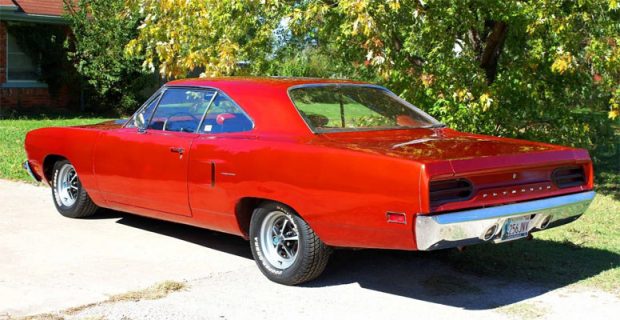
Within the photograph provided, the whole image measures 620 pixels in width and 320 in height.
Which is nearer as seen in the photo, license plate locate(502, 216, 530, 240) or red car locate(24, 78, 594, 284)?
red car locate(24, 78, 594, 284)

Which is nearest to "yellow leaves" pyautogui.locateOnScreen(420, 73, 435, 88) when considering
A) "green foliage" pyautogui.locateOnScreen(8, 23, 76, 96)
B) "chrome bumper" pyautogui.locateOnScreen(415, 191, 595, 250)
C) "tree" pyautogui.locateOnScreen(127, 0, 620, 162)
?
"tree" pyautogui.locateOnScreen(127, 0, 620, 162)

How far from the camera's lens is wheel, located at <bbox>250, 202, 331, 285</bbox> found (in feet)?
18.0

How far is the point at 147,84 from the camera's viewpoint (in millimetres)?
21297

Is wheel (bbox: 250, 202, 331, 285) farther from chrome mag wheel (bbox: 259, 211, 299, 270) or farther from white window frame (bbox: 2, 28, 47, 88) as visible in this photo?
white window frame (bbox: 2, 28, 47, 88)

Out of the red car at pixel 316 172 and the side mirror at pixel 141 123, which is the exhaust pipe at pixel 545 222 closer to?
the red car at pixel 316 172

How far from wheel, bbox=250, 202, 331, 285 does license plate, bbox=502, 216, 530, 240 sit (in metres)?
1.19

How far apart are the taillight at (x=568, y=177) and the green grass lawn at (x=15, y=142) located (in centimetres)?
714

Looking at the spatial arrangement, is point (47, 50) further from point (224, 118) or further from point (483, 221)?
point (483, 221)

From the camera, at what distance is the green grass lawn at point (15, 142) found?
10.8 metres

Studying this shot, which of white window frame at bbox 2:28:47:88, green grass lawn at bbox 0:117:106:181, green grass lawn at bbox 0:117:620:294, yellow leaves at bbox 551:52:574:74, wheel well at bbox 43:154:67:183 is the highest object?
yellow leaves at bbox 551:52:574:74

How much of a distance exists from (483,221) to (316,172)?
3.63 ft

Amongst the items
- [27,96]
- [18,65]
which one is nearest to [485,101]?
[27,96]

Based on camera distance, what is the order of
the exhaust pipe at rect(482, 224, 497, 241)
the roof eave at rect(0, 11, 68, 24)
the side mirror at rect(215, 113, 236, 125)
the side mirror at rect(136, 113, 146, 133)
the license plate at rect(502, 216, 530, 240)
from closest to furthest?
the exhaust pipe at rect(482, 224, 497, 241) < the license plate at rect(502, 216, 530, 240) < the side mirror at rect(215, 113, 236, 125) < the side mirror at rect(136, 113, 146, 133) < the roof eave at rect(0, 11, 68, 24)

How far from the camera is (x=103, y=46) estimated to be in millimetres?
20266
